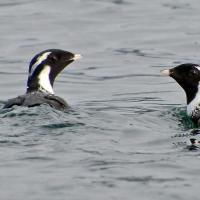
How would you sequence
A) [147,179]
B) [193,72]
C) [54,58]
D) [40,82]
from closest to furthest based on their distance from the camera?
[147,179] < [193,72] < [40,82] < [54,58]

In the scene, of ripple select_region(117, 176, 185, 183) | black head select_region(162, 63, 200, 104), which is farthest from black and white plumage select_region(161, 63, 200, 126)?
ripple select_region(117, 176, 185, 183)

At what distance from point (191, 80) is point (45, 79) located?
7.47ft

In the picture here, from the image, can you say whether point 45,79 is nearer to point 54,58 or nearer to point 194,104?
point 54,58

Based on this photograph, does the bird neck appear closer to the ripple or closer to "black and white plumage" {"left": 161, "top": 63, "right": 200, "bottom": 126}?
"black and white plumage" {"left": 161, "top": 63, "right": 200, "bottom": 126}

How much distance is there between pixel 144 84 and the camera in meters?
19.8

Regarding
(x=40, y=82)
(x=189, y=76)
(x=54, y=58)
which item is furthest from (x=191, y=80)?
(x=40, y=82)

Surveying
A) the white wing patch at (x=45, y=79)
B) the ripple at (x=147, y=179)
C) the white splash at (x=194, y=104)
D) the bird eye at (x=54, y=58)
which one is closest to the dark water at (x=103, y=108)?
the ripple at (x=147, y=179)

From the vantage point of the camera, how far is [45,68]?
Answer: 1653 centimetres

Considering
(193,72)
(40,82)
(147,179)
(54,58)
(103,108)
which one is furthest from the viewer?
(103,108)

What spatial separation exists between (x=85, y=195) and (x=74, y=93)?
301 inches

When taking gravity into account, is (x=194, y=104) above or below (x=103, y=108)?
above

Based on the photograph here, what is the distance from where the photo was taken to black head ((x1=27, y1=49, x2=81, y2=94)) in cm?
1645

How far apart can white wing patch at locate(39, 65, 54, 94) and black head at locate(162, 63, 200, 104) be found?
1835 mm

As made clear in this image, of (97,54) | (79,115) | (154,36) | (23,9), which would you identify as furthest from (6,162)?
(23,9)
